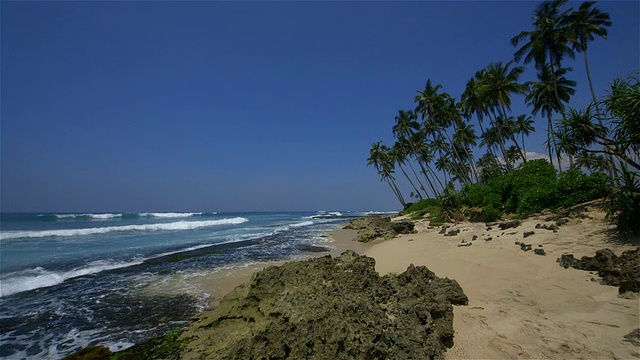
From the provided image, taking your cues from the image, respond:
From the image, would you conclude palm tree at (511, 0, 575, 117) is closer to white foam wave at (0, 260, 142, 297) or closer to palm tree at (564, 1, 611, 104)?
palm tree at (564, 1, 611, 104)

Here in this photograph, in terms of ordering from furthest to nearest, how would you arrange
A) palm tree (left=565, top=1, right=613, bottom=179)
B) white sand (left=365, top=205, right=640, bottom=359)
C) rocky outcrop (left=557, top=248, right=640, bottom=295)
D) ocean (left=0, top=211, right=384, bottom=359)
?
palm tree (left=565, top=1, right=613, bottom=179) < ocean (left=0, top=211, right=384, bottom=359) < rocky outcrop (left=557, top=248, right=640, bottom=295) < white sand (left=365, top=205, right=640, bottom=359)

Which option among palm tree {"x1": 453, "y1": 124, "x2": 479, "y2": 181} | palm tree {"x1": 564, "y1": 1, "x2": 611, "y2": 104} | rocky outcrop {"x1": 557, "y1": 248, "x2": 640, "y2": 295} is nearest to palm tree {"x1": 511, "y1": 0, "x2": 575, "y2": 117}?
palm tree {"x1": 564, "y1": 1, "x2": 611, "y2": 104}

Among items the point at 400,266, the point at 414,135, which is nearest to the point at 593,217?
the point at 400,266

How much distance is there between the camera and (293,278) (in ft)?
17.8

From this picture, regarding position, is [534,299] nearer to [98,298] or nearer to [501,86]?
[98,298]

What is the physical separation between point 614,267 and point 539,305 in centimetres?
247

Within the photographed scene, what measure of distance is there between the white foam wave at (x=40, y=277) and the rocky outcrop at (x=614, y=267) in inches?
669

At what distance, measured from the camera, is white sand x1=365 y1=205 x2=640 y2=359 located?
11.8 ft

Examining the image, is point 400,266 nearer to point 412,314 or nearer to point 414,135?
point 412,314

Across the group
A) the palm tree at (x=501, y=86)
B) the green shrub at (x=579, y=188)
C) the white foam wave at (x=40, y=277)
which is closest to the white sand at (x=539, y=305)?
the green shrub at (x=579, y=188)

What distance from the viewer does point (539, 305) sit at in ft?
16.1

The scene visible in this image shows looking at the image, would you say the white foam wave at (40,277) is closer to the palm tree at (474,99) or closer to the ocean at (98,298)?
the ocean at (98,298)

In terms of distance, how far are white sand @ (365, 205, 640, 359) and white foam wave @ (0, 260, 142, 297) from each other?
12750mm

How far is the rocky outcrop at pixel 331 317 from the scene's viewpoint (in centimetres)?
334
